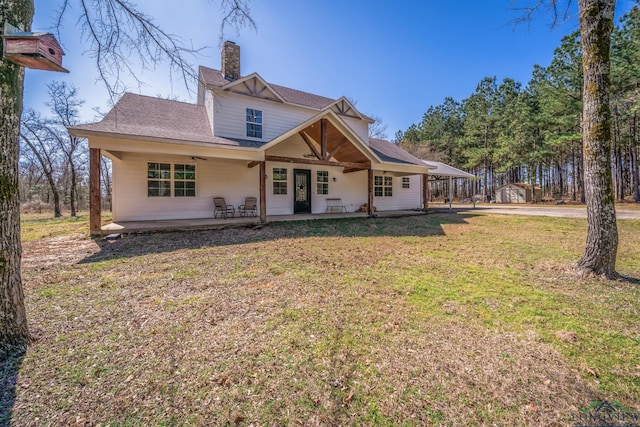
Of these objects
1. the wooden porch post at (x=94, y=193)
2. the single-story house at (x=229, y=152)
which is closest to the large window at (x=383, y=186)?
the single-story house at (x=229, y=152)

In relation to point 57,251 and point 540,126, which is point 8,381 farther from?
point 540,126

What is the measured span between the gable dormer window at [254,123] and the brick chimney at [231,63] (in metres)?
2.57

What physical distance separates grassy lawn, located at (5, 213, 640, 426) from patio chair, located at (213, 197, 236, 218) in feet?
18.1

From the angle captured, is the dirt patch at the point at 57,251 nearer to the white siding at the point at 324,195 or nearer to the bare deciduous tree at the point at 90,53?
the bare deciduous tree at the point at 90,53

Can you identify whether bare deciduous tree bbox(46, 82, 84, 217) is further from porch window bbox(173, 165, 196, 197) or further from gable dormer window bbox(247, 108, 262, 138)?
gable dormer window bbox(247, 108, 262, 138)

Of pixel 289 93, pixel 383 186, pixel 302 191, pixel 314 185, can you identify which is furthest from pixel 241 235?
pixel 383 186

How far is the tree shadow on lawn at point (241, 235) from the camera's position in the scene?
623 centimetres

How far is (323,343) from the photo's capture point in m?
2.53

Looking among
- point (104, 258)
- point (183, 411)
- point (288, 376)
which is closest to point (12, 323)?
point (183, 411)

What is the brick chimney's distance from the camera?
12.8 m

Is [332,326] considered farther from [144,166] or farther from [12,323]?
[144,166]

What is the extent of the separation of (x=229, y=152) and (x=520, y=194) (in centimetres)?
3132

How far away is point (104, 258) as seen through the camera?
550cm

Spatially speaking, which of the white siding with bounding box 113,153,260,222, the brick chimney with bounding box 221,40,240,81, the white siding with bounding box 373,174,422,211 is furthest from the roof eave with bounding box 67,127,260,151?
the white siding with bounding box 373,174,422,211
